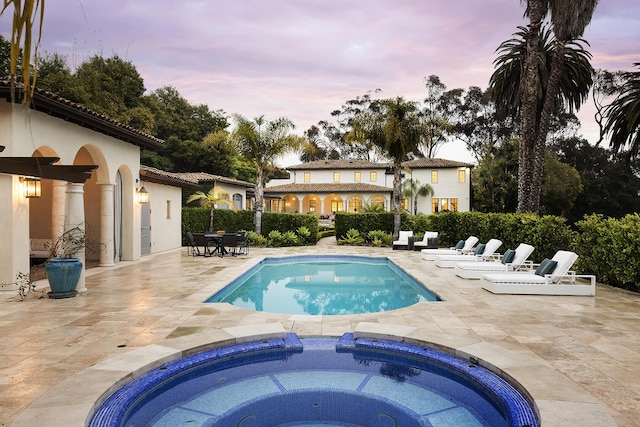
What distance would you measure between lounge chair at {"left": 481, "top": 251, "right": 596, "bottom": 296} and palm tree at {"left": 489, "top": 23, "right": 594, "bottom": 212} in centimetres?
951

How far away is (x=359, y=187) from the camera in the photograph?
136ft

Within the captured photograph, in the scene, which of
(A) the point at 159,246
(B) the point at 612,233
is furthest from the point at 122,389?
(A) the point at 159,246

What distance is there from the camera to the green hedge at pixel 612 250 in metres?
10.2

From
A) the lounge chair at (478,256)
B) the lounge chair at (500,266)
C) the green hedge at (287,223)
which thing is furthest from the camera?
the green hedge at (287,223)

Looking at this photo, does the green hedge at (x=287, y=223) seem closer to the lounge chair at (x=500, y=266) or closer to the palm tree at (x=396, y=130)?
the palm tree at (x=396, y=130)

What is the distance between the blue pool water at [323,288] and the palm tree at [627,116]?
1291cm

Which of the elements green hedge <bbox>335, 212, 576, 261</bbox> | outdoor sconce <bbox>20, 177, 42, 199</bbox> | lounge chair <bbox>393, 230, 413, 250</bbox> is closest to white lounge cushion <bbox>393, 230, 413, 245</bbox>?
lounge chair <bbox>393, 230, 413, 250</bbox>

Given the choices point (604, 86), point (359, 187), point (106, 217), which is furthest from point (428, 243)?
point (604, 86)

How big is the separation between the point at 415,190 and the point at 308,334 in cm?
3502

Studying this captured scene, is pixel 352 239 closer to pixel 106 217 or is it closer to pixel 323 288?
pixel 323 288

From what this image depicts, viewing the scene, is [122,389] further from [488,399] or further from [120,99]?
[120,99]

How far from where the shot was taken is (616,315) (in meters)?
8.01

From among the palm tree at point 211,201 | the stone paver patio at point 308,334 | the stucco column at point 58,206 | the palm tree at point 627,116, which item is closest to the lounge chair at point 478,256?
the stone paver patio at point 308,334

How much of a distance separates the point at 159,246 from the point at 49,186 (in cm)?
569
